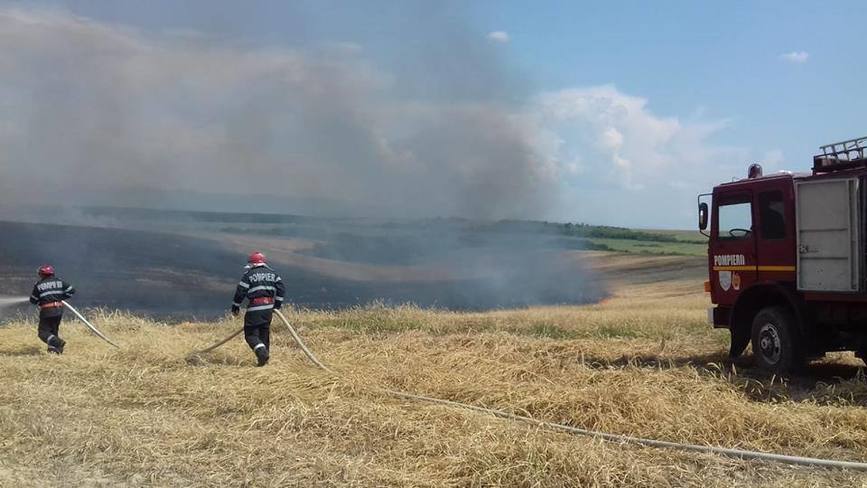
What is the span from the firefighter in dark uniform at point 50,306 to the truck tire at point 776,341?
9742mm

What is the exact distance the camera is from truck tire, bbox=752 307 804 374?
8.95m

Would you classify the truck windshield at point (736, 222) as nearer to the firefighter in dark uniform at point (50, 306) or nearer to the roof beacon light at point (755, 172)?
the roof beacon light at point (755, 172)

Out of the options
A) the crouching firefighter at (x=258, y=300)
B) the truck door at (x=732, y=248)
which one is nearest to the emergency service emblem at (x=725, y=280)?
the truck door at (x=732, y=248)

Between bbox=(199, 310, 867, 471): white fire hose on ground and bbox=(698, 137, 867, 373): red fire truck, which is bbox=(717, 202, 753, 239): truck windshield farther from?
bbox=(199, 310, 867, 471): white fire hose on ground

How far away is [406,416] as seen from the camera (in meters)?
6.79

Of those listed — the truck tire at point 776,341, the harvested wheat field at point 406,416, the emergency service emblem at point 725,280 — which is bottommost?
the harvested wheat field at point 406,416

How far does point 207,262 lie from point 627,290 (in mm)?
17482

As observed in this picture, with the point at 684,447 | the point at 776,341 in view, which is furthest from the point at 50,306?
the point at 776,341

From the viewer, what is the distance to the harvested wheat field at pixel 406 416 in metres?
5.31

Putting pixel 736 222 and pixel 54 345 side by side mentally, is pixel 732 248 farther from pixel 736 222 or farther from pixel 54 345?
pixel 54 345

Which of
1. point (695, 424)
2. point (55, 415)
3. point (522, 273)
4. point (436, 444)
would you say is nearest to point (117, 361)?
point (55, 415)

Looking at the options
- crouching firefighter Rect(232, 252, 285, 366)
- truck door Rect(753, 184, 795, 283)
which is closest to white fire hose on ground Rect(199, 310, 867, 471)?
crouching firefighter Rect(232, 252, 285, 366)

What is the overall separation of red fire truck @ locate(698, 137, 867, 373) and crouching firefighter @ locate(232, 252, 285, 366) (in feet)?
20.0

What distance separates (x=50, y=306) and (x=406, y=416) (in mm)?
7356
